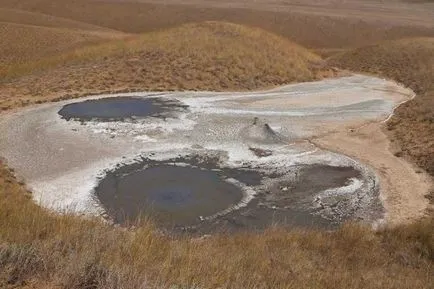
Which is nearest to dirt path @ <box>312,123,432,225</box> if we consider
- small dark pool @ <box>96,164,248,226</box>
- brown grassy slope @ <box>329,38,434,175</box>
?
brown grassy slope @ <box>329,38,434,175</box>

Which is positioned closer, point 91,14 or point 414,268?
point 414,268

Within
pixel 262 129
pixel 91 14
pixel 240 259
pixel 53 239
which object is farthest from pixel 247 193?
pixel 91 14

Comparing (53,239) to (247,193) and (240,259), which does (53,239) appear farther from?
(247,193)

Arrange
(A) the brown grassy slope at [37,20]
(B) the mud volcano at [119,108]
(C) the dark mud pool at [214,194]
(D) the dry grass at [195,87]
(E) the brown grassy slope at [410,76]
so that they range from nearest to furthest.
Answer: (D) the dry grass at [195,87]
(C) the dark mud pool at [214,194]
(E) the brown grassy slope at [410,76]
(B) the mud volcano at [119,108]
(A) the brown grassy slope at [37,20]

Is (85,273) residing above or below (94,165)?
above

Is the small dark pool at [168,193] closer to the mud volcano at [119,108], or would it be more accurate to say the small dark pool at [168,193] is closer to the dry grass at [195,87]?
the dry grass at [195,87]

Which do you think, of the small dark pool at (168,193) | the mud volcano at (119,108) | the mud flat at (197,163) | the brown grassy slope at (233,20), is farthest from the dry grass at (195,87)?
the small dark pool at (168,193)

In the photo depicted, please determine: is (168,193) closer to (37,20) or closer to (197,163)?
(197,163)

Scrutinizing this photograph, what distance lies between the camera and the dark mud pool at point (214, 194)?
46.1 feet

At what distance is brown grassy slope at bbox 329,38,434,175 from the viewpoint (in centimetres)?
2186

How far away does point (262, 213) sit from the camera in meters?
15.0

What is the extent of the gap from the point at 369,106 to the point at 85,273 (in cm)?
2546

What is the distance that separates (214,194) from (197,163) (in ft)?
8.69

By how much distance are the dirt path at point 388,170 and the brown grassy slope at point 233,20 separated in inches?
1353
